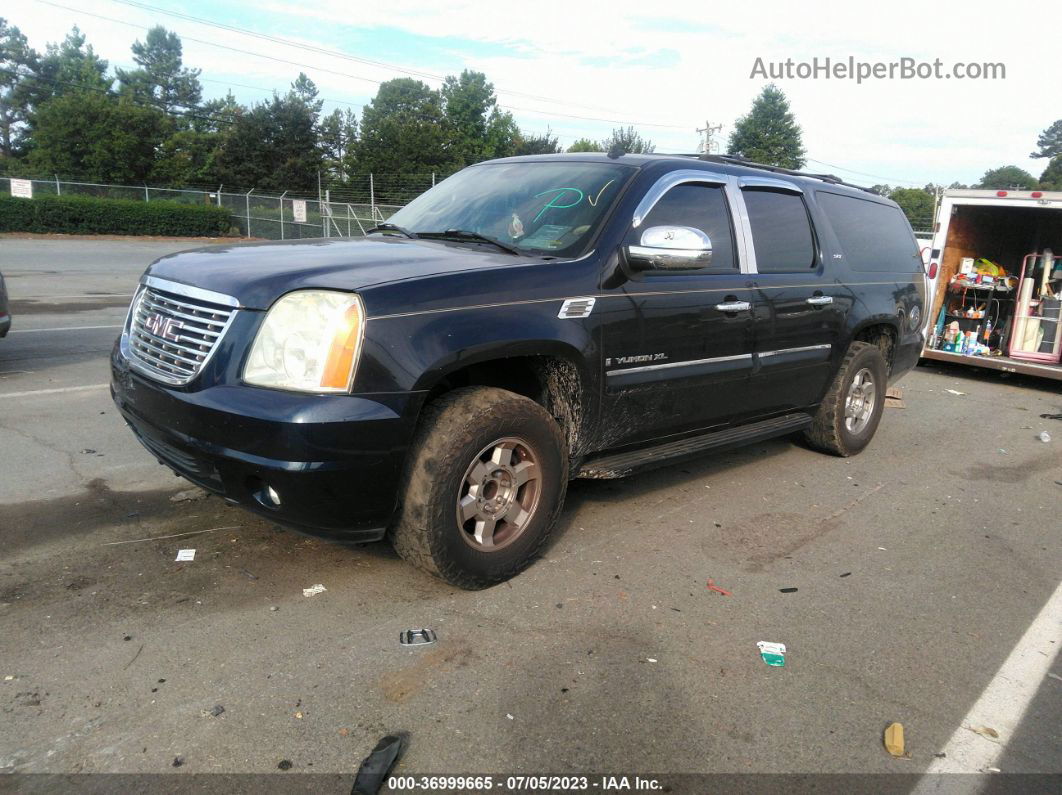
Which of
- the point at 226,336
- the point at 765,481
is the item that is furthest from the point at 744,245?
the point at 226,336

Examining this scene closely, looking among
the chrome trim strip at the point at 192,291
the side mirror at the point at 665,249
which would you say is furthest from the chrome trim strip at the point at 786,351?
the chrome trim strip at the point at 192,291

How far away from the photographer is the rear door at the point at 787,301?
493 centimetres

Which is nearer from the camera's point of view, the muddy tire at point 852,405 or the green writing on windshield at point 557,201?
the green writing on windshield at point 557,201

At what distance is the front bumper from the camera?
9.92ft

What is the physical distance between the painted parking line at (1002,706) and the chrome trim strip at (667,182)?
2529 millimetres

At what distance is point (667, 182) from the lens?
14.4 ft


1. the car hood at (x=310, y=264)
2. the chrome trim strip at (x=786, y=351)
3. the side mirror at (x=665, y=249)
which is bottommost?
the chrome trim strip at (x=786, y=351)

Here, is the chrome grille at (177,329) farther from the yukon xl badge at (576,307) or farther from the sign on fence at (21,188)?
the sign on fence at (21,188)

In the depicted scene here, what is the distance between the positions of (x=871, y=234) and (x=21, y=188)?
36698mm

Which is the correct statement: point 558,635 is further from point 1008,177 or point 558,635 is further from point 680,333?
point 1008,177

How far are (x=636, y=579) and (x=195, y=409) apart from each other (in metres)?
2.09

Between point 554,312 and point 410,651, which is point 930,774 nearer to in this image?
point 410,651

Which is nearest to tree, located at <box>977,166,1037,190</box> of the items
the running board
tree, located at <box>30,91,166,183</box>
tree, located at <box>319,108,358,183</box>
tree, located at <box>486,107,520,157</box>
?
tree, located at <box>486,107,520,157</box>

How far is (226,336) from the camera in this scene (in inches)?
125
